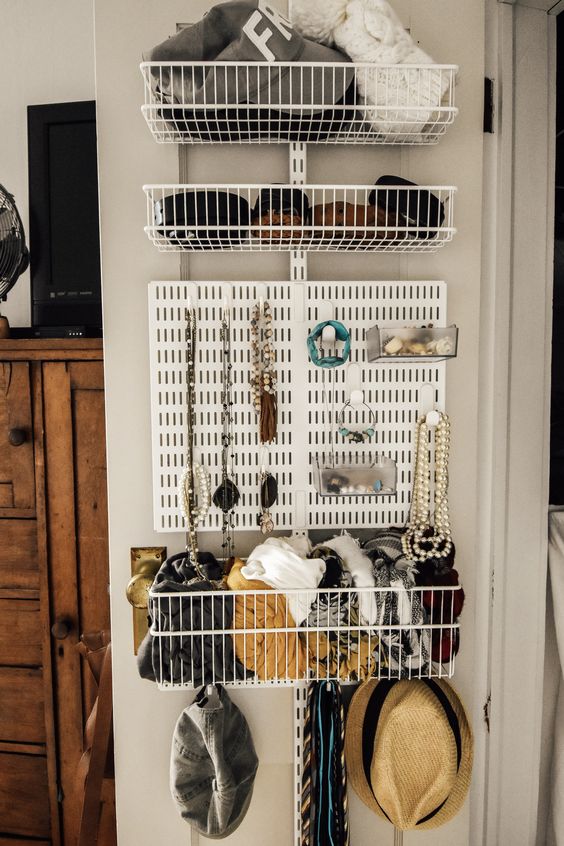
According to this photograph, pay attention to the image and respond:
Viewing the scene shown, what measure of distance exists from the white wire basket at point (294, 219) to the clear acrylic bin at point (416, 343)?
0.20 meters

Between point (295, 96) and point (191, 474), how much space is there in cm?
78

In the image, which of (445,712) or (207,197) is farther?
(445,712)

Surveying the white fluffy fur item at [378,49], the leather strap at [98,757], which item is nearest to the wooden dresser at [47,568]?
the leather strap at [98,757]

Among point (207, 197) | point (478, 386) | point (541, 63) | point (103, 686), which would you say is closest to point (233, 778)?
point (103, 686)

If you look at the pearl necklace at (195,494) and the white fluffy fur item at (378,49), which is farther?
the pearl necklace at (195,494)

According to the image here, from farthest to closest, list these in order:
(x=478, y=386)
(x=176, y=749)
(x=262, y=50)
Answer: (x=478, y=386), (x=176, y=749), (x=262, y=50)

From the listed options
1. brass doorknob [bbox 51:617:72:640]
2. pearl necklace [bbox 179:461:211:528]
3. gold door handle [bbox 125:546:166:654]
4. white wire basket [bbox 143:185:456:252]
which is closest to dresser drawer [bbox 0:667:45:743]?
brass doorknob [bbox 51:617:72:640]

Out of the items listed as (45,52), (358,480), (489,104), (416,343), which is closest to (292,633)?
(358,480)

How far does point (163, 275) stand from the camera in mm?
1144

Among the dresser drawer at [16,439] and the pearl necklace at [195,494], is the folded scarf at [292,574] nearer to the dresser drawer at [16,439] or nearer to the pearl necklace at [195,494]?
the pearl necklace at [195,494]

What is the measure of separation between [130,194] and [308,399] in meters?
0.60

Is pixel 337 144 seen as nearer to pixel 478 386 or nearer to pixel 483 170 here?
pixel 483 170

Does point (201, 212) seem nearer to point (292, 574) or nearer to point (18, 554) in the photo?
point (292, 574)

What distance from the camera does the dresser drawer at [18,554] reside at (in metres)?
1.30
